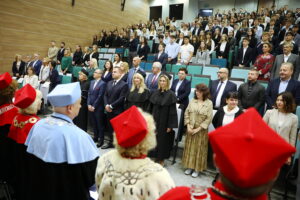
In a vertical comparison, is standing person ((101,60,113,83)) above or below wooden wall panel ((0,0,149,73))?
below

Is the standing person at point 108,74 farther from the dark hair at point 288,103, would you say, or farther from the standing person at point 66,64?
the dark hair at point 288,103

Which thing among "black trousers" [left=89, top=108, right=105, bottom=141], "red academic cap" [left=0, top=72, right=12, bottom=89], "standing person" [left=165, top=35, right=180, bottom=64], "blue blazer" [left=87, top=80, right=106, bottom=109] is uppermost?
"standing person" [left=165, top=35, right=180, bottom=64]

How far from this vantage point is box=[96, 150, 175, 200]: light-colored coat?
1.20m

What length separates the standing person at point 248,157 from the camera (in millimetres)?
657

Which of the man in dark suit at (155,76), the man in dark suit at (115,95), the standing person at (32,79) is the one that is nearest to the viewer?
the man in dark suit at (115,95)

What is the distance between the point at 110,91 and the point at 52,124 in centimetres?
313

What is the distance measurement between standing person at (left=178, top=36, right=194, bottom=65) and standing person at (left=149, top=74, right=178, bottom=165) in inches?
149

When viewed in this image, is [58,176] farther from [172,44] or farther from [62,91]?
[172,44]

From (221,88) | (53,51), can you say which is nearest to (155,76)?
(221,88)

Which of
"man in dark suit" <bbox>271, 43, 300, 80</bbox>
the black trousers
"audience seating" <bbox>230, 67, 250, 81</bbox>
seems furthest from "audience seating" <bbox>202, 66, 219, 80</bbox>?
the black trousers

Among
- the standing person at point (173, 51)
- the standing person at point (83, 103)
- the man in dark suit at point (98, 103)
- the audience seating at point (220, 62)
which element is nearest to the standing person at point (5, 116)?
the man in dark suit at point (98, 103)

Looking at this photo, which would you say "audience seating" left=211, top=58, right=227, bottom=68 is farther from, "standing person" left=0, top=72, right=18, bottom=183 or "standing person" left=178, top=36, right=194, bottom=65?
"standing person" left=0, top=72, right=18, bottom=183

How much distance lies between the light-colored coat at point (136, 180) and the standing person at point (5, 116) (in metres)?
1.60

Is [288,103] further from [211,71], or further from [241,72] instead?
[211,71]
